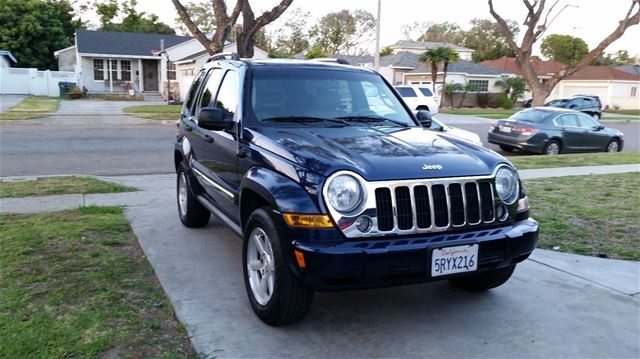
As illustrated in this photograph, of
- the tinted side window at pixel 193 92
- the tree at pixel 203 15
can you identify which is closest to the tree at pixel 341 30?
the tree at pixel 203 15

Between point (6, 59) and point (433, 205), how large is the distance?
46147mm

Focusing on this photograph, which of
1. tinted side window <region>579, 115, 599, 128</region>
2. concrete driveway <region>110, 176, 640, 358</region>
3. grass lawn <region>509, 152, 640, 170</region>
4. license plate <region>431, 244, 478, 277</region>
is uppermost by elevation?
tinted side window <region>579, 115, 599, 128</region>

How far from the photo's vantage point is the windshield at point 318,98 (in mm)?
4918

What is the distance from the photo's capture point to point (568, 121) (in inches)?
644

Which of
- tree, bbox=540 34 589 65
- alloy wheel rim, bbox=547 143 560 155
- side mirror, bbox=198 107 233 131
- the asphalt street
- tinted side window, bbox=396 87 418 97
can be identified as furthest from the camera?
tree, bbox=540 34 589 65

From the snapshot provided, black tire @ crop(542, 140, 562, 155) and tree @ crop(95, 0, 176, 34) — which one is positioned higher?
tree @ crop(95, 0, 176, 34)

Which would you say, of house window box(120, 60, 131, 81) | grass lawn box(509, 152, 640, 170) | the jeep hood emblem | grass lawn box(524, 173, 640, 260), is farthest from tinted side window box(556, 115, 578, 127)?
house window box(120, 60, 131, 81)

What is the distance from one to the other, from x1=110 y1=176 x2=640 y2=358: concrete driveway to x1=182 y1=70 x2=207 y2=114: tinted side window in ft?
6.23

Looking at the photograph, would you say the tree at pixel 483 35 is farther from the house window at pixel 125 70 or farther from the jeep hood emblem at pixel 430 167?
the jeep hood emblem at pixel 430 167

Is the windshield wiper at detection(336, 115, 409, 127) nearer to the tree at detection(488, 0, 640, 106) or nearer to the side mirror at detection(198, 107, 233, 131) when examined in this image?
the side mirror at detection(198, 107, 233, 131)

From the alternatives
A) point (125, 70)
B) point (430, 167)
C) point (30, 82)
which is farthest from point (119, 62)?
point (430, 167)

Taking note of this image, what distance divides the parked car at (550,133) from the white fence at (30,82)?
3193 cm

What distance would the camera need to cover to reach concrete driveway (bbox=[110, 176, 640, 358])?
3.75 meters

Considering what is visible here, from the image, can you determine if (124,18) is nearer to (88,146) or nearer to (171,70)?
(171,70)
